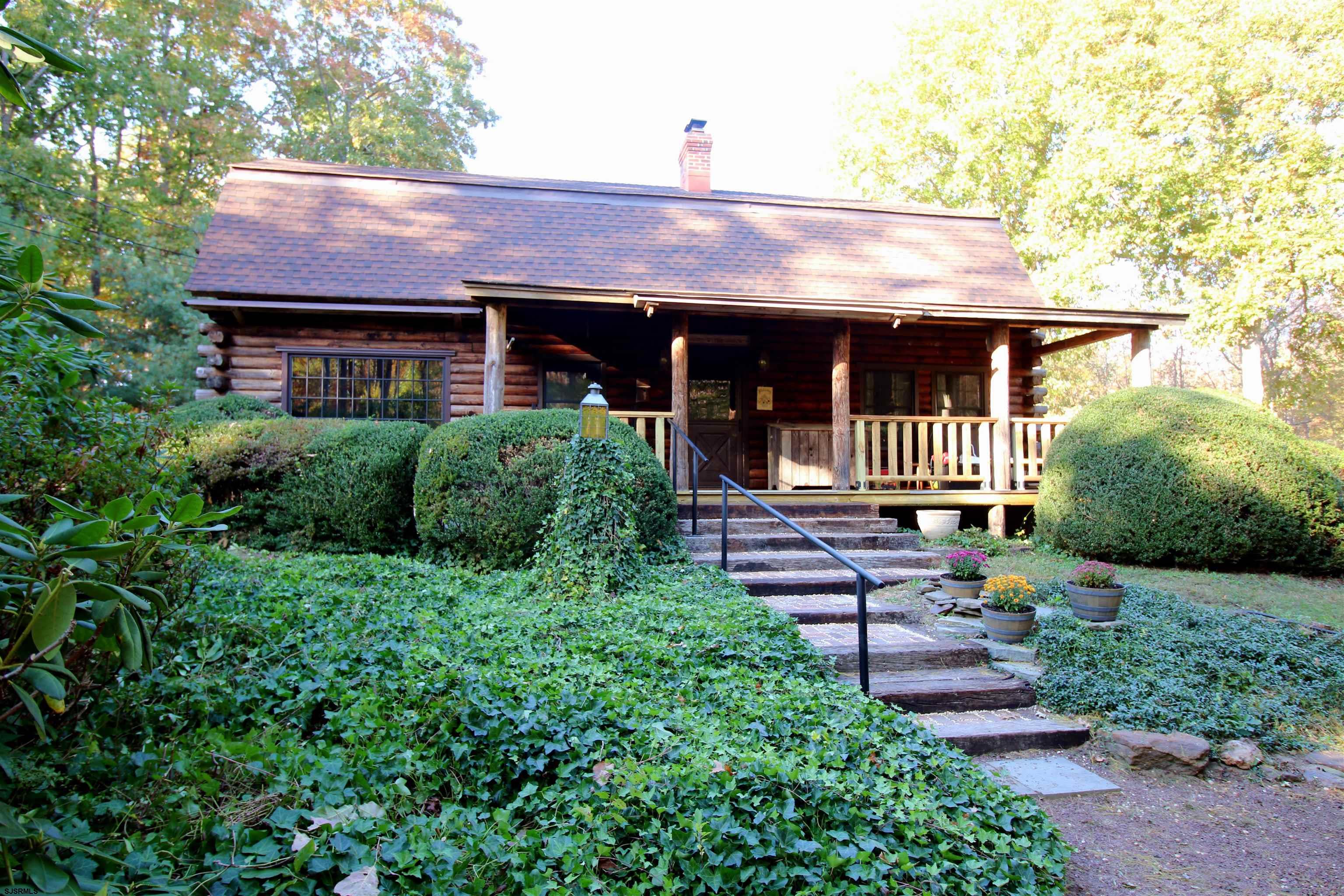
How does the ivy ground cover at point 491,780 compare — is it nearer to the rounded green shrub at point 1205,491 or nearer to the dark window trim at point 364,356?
the rounded green shrub at point 1205,491

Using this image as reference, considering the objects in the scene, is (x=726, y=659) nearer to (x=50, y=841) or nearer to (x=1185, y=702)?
(x=1185, y=702)

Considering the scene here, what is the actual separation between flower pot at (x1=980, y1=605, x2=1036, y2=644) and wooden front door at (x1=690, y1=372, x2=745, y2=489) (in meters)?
6.87

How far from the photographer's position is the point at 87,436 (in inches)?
114

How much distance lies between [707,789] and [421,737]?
1.26 meters

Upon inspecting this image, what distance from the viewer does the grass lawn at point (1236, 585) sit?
7.00 meters

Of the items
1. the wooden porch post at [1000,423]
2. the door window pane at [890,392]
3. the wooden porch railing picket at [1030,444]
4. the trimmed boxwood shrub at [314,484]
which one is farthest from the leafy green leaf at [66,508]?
the door window pane at [890,392]

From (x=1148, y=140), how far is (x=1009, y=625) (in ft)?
57.4

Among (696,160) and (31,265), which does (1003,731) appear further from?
(696,160)

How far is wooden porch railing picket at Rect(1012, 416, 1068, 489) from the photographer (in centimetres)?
1102

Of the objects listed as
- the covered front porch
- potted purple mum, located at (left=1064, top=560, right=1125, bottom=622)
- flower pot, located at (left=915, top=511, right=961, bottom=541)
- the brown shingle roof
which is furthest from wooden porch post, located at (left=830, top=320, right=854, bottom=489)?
potted purple mum, located at (left=1064, top=560, right=1125, bottom=622)

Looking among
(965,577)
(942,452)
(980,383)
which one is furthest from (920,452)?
(965,577)

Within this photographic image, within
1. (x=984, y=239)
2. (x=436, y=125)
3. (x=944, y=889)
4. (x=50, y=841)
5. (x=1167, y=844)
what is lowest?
(x=1167, y=844)

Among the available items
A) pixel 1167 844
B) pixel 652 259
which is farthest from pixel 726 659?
pixel 652 259

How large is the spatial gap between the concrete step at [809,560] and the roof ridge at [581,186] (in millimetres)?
8858
